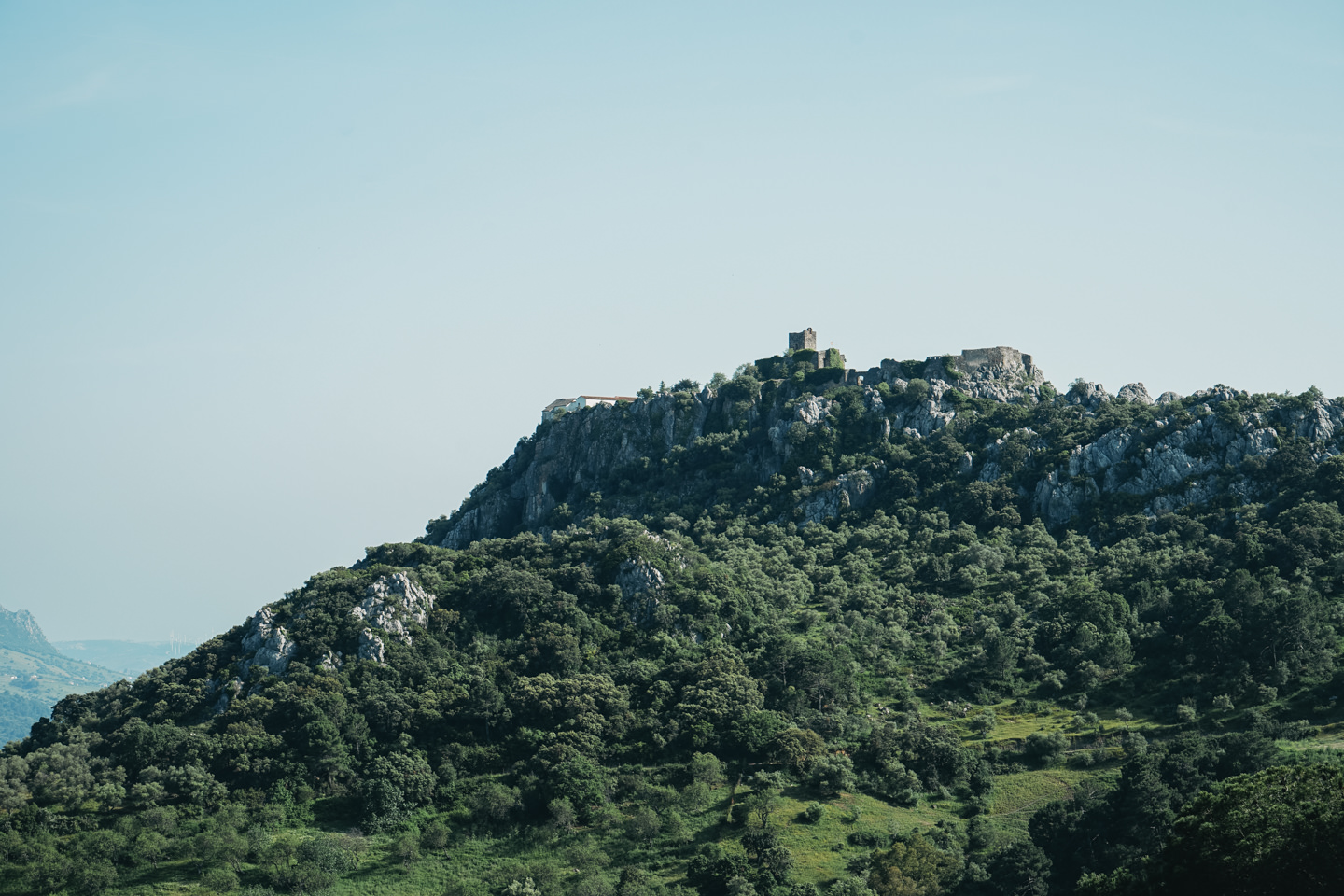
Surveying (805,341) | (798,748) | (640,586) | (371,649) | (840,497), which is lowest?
(798,748)

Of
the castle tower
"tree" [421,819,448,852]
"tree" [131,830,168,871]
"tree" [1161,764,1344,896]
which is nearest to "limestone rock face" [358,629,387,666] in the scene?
"tree" [421,819,448,852]

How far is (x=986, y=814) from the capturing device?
75.9 metres

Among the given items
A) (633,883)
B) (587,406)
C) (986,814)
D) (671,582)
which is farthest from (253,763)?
(587,406)

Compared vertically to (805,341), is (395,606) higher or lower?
lower

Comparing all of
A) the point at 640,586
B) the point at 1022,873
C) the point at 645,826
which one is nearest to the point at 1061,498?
the point at 640,586

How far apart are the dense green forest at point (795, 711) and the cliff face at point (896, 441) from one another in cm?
79

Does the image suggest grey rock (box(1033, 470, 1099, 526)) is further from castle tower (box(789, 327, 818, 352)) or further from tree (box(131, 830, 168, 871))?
tree (box(131, 830, 168, 871))

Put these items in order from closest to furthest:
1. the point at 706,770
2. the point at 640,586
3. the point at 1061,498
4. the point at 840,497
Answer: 1. the point at 706,770
2. the point at 640,586
3. the point at 1061,498
4. the point at 840,497

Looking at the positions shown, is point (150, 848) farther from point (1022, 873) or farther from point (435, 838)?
point (1022, 873)

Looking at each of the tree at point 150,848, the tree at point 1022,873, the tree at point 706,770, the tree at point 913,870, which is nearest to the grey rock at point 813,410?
the tree at point 706,770

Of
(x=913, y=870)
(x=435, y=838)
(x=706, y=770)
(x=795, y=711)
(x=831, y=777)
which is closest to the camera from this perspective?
(x=913, y=870)

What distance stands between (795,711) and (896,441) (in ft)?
170

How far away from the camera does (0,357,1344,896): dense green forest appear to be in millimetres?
70562

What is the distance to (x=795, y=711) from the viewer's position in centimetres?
8862
